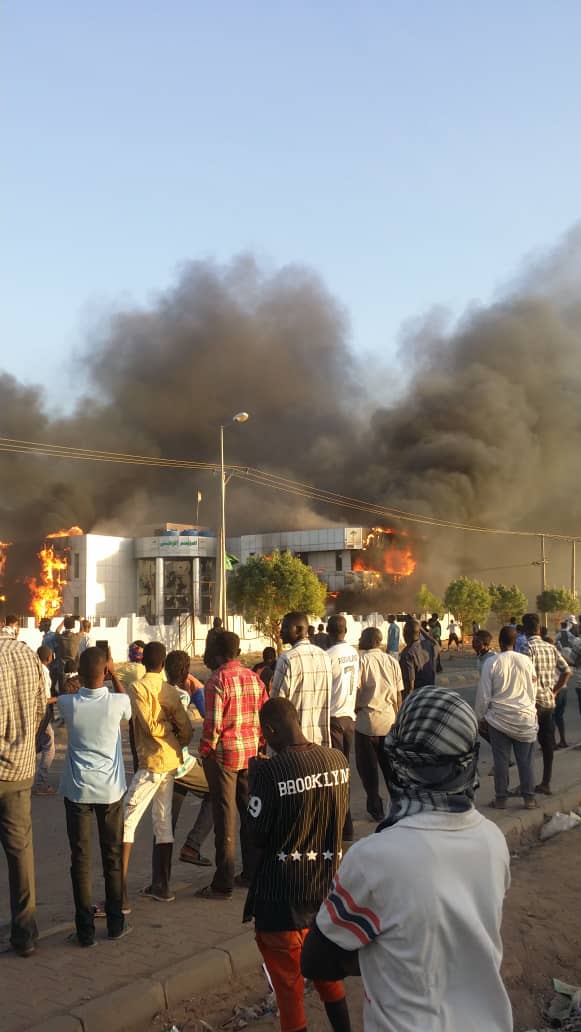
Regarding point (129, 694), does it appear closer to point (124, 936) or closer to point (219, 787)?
point (219, 787)

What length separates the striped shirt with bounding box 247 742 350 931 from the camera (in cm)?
317

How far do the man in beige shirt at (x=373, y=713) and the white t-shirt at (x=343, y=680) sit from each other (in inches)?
3.2

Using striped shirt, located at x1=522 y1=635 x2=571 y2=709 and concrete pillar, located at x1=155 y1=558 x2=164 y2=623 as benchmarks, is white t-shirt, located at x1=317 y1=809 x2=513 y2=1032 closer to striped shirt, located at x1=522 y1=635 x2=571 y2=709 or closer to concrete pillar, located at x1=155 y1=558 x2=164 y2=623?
striped shirt, located at x1=522 y1=635 x2=571 y2=709

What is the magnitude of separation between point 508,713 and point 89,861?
13.3 feet

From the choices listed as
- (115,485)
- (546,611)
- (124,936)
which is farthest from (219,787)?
(115,485)

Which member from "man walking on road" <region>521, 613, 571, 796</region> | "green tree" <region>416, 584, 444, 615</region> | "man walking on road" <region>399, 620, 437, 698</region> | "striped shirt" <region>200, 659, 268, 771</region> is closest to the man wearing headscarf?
"striped shirt" <region>200, 659, 268, 771</region>

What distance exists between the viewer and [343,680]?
696 centimetres

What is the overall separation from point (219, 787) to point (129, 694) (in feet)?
2.50

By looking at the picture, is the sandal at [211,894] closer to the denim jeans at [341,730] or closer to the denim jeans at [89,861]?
the denim jeans at [89,861]

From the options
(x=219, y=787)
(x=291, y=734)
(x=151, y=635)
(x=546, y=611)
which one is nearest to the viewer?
(x=291, y=734)

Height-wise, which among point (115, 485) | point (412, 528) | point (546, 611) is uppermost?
point (115, 485)

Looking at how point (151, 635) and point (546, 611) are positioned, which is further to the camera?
point (546, 611)

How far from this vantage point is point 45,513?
192 feet

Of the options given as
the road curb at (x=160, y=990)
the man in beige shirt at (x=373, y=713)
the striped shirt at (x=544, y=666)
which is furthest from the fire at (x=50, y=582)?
the road curb at (x=160, y=990)
